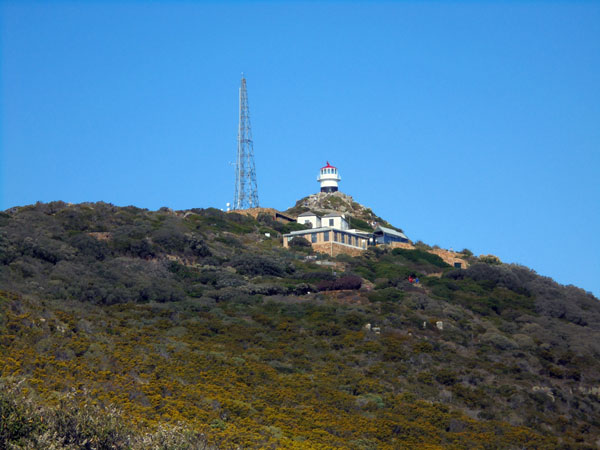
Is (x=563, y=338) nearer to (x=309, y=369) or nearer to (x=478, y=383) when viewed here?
(x=478, y=383)

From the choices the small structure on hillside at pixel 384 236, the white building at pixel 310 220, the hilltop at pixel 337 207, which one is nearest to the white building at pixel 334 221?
the white building at pixel 310 220

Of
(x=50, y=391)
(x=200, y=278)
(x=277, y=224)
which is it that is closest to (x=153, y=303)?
(x=200, y=278)

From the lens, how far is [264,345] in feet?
155

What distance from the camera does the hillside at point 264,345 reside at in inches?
1281

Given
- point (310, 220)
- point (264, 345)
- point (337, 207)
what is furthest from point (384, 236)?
point (264, 345)

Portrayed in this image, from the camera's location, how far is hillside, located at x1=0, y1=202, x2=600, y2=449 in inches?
1281

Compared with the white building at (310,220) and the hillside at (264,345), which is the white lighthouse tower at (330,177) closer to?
the white building at (310,220)

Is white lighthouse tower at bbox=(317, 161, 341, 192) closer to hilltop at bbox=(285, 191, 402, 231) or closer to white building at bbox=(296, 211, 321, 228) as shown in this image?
hilltop at bbox=(285, 191, 402, 231)

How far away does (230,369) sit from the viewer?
134 feet

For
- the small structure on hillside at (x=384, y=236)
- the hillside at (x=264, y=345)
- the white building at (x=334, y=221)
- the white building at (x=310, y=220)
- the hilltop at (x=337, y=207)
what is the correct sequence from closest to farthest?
1. the hillside at (x=264, y=345)
2. the white building at (x=334, y=221)
3. the small structure on hillside at (x=384, y=236)
4. the white building at (x=310, y=220)
5. the hilltop at (x=337, y=207)

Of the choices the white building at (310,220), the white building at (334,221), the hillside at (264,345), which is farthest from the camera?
the white building at (310,220)

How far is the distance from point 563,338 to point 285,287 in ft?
61.6

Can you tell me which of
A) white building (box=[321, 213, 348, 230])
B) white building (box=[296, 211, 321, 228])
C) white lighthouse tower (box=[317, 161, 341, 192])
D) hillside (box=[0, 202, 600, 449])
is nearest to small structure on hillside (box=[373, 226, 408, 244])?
white building (box=[321, 213, 348, 230])

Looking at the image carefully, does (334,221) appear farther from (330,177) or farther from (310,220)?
(330,177)
